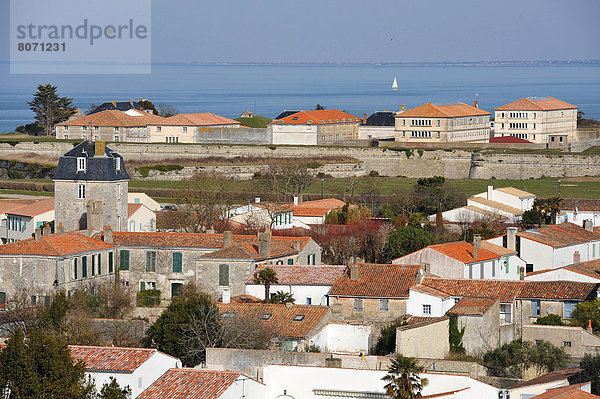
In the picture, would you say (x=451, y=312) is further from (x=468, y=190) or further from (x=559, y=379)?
(x=468, y=190)

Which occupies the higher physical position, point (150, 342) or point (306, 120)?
point (306, 120)

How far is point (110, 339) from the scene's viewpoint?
26828 mm

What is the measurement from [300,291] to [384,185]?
103ft

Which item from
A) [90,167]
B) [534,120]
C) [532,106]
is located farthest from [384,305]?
[532,106]

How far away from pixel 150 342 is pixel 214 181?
32021 millimetres

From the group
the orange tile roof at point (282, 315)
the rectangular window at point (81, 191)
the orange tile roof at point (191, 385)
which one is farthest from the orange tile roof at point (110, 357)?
the rectangular window at point (81, 191)

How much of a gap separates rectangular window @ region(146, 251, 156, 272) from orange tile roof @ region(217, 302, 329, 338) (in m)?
7.04

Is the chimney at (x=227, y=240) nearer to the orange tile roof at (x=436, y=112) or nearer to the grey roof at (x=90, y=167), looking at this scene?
the grey roof at (x=90, y=167)

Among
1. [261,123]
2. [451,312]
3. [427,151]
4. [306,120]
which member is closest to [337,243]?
[451,312]

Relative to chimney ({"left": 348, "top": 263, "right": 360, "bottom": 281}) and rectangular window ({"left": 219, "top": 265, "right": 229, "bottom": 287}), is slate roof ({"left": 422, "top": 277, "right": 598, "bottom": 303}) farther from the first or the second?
rectangular window ({"left": 219, "top": 265, "right": 229, "bottom": 287})

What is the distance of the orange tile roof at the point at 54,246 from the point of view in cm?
3247

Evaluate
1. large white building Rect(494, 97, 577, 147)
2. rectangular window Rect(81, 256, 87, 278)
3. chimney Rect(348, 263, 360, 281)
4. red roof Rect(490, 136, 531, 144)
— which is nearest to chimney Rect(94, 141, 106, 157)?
rectangular window Rect(81, 256, 87, 278)

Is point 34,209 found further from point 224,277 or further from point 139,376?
point 139,376

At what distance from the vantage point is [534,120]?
80188 millimetres
